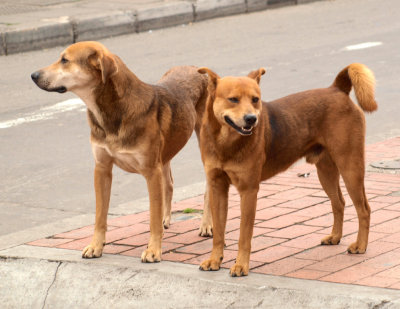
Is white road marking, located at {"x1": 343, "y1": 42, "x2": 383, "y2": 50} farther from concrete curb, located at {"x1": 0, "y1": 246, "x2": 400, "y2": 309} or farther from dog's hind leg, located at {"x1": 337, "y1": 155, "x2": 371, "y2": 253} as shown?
concrete curb, located at {"x1": 0, "y1": 246, "x2": 400, "y2": 309}

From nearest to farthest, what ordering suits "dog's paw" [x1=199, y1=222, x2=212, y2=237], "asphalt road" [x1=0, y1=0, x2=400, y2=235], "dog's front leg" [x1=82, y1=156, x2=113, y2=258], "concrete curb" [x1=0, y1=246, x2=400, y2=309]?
"concrete curb" [x1=0, y1=246, x2=400, y2=309] < "dog's front leg" [x1=82, y1=156, x2=113, y2=258] < "dog's paw" [x1=199, y1=222, x2=212, y2=237] < "asphalt road" [x1=0, y1=0, x2=400, y2=235]

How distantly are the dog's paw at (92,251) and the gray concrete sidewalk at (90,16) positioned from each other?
8.21m

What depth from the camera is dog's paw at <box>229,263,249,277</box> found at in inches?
203

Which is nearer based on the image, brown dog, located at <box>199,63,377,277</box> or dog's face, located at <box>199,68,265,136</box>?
dog's face, located at <box>199,68,265,136</box>

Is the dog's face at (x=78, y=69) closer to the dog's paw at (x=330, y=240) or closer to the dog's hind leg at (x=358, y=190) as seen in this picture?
the dog's hind leg at (x=358, y=190)

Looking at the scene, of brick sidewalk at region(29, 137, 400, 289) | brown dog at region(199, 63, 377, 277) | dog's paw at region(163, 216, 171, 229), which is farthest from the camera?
dog's paw at region(163, 216, 171, 229)

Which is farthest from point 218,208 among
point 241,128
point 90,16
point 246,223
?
point 90,16

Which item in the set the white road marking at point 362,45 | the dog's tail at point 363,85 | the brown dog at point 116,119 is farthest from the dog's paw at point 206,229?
the white road marking at point 362,45

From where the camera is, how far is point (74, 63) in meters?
5.55

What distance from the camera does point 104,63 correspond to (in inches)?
217

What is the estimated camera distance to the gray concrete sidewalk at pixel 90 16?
45.1 ft

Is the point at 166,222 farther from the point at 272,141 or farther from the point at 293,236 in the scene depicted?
the point at 272,141

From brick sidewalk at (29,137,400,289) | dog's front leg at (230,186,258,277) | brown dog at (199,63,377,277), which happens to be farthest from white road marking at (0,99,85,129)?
dog's front leg at (230,186,258,277)

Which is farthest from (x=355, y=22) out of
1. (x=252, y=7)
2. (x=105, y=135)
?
(x=105, y=135)
